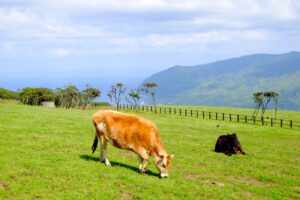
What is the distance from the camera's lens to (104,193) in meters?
12.0

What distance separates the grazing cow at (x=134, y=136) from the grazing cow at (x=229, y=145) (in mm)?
9408

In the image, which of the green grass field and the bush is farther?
the bush

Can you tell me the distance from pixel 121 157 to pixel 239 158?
7.83m

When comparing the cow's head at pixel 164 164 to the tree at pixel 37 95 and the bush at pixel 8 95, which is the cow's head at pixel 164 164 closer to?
the tree at pixel 37 95

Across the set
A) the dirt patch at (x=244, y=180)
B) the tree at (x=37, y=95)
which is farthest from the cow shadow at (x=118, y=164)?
the tree at (x=37, y=95)

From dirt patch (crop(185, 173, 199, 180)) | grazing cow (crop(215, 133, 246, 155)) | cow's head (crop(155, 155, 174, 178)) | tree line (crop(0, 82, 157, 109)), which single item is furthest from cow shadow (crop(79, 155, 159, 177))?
tree line (crop(0, 82, 157, 109))

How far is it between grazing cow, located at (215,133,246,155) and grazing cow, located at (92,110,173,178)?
9.41 m

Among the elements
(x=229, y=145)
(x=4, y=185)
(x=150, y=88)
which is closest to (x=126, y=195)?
(x=4, y=185)

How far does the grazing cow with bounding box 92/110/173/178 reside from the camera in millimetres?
14914

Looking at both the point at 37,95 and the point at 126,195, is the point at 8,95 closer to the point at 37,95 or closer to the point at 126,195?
the point at 37,95

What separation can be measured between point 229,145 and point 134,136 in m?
10.2

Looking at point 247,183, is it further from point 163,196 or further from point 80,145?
point 80,145

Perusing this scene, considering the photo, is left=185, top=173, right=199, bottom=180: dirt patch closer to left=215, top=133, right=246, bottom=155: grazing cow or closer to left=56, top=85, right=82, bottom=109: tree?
left=215, top=133, right=246, bottom=155: grazing cow

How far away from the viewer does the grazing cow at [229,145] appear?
76.7 feet
